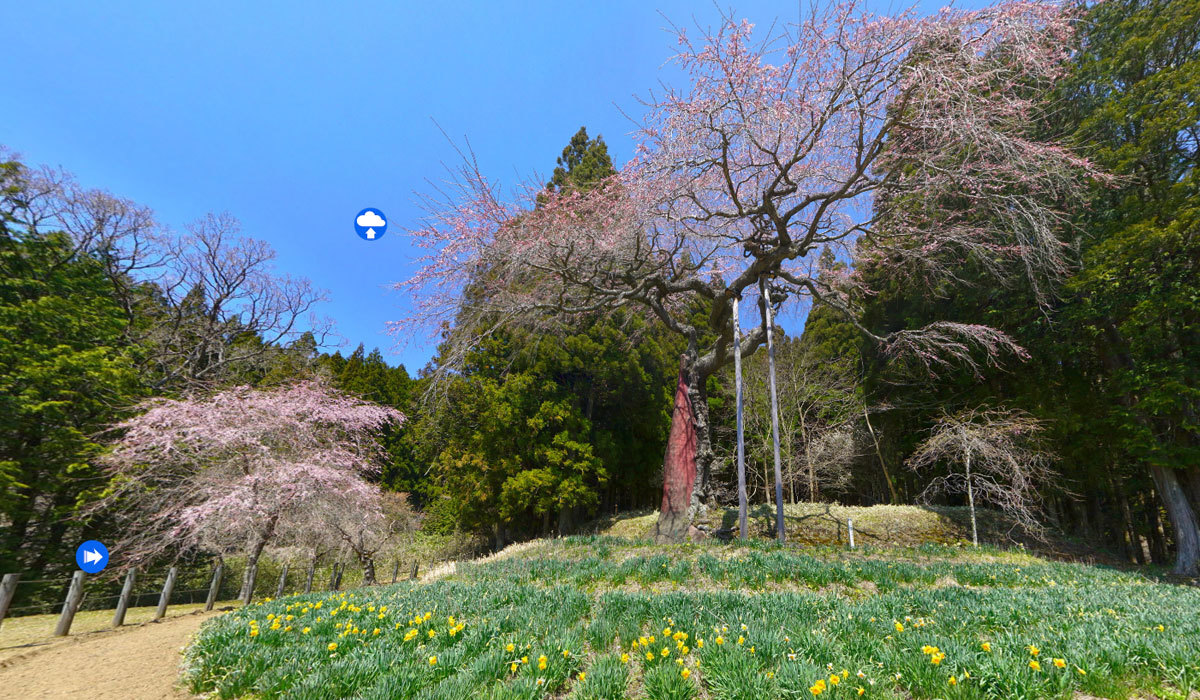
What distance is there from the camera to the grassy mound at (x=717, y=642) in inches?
99.8

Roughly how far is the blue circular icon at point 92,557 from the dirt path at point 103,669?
4.44 m

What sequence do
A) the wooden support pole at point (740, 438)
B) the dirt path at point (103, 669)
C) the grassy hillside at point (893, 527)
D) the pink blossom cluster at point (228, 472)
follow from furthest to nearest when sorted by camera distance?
the grassy hillside at point (893, 527)
the pink blossom cluster at point (228, 472)
the wooden support pole at point (740, 438)
the dirt path at point (103, 669)

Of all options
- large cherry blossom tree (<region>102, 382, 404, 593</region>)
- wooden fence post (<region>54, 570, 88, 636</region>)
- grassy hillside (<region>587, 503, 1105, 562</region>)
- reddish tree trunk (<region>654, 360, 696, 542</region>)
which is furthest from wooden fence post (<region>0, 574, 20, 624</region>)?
grassy hillside (<region>587, 503, 1105, 562</region>)

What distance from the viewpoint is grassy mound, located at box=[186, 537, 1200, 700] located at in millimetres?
2535

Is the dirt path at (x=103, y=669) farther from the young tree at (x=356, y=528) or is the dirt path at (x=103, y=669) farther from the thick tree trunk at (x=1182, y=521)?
the thick tree trunk at (x=1182, y=521)

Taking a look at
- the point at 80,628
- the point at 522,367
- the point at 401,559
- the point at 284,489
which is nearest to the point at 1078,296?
the point at 522,367

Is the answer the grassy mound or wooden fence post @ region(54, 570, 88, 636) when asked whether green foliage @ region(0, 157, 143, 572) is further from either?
the grassy mound

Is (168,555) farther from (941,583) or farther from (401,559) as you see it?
(941,583)

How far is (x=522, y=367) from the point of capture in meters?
20.1

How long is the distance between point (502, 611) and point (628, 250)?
8.30 meters

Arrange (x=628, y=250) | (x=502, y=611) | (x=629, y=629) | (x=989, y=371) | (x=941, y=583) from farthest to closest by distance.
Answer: (x=989, y=371) → (x=628, y=250) → (x=941, y=583) → (x=502, y=611) → (x=629, y=629)

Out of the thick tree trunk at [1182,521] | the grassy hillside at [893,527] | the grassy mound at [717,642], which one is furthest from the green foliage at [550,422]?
the thick tree trunk at [1182,521]

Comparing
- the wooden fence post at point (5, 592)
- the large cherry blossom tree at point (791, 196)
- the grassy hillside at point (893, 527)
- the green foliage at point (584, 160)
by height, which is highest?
the green foliage at point (584, 160)

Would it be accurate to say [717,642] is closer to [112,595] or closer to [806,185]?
[806,185]
